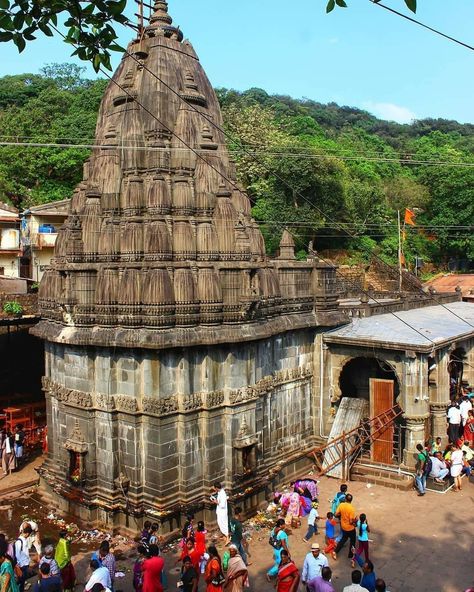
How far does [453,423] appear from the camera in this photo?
17062 mm

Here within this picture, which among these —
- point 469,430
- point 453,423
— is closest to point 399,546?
point 453,423

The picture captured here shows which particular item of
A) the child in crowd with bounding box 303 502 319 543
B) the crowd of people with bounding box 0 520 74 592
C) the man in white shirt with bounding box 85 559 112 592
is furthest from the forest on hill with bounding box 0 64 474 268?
the man in white shirt with bounding box 85 559 112 592

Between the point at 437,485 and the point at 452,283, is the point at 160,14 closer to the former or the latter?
the point at 437,485

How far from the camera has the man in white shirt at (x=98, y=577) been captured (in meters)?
8.58

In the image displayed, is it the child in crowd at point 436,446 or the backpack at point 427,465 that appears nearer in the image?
the backpack at point 427,465

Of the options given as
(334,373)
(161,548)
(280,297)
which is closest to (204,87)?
(280,297)

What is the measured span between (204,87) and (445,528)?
40.2ft

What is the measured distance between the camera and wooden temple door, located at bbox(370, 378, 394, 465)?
1600cm

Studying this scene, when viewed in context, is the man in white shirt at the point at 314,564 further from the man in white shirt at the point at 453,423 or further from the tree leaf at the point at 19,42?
the man in white shirt at the point at 453,423

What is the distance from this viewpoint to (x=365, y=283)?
38625 millimetres

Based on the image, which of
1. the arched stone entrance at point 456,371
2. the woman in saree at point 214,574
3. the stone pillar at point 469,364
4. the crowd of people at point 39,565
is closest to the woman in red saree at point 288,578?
the woman in saree at point 214,574

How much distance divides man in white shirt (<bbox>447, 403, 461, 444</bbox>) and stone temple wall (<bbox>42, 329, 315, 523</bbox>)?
645cm

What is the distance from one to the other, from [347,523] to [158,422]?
4423mm

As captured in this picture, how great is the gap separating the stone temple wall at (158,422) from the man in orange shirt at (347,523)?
2670 millimetres
